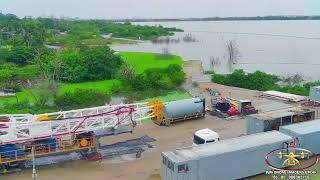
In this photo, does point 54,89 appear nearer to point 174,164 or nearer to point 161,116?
point 161,116

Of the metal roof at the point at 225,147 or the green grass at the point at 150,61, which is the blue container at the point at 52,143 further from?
the green grass at the point at 150,61

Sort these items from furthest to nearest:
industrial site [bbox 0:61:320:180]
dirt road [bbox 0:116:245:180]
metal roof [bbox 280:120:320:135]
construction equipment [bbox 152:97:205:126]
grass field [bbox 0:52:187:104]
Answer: grass field [bbox 0:52:187:104] → construction equipment [bbox 152:97:205:126] → metal roof [bbox 280:120:320:135] → dirt road [bbox 0:116:245:180] → industrial site [bbox 0:61:320:180]

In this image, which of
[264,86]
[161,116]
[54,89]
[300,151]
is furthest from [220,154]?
[264,86]

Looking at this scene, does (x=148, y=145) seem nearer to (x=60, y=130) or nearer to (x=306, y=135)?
(x=60, y=130)

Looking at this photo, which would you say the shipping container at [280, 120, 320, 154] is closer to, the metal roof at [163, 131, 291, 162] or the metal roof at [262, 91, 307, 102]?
the metal roof at [163, 131, 291, 162]

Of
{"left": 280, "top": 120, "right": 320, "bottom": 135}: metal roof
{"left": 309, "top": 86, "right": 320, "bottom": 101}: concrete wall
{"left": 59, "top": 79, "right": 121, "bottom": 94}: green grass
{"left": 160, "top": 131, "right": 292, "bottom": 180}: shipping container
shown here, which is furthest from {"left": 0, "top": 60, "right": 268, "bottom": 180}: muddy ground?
{"left": 59, "top": 79, "right": 121, "bottom": 94}: green grass

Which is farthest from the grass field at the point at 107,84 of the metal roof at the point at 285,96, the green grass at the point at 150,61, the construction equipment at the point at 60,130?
the construction equipment at the point at 60,130

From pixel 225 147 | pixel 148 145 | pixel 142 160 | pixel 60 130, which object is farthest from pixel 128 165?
pixel 225 147
